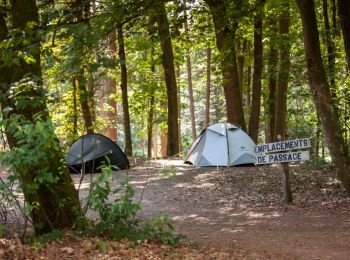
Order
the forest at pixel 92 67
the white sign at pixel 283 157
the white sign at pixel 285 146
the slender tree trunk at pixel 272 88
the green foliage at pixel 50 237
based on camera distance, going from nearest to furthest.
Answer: the forest at pixel 92 67 < the green foliage at pixel 50 237 < the white sign at pixel 285 146 < the white sign at pixel 283 157 < the slender tree trunk at pixel 272 88

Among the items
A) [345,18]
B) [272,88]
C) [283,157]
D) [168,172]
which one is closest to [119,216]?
[168,172]

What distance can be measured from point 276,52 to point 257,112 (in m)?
2.41

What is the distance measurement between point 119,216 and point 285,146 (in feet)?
14.2

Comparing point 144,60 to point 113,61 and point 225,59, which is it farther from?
point 113,61

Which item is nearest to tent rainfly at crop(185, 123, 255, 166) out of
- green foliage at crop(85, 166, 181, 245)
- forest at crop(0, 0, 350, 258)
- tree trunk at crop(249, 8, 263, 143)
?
forest at crop(0, 0, 350, 258)

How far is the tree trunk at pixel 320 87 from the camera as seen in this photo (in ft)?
28.5

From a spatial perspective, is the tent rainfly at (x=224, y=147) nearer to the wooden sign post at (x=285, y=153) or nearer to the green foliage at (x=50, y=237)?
the wooden sign post at (x=285, y=153)

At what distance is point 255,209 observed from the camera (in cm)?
947

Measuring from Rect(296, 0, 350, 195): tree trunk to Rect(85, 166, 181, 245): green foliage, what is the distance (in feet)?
12.9

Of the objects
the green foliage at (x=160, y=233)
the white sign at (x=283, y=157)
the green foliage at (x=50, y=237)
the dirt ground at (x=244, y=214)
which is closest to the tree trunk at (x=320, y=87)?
the white sign at (x=283, y=157)

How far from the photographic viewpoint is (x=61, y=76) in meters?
7.55

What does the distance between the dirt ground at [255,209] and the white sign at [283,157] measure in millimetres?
945

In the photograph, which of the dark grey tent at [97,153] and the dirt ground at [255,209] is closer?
the dirt ground at [255,209]

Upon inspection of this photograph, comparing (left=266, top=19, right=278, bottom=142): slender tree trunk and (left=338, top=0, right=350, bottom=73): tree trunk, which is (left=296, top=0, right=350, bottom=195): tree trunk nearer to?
(left=338, top=0, right=350, bottom=73): tree trunk
